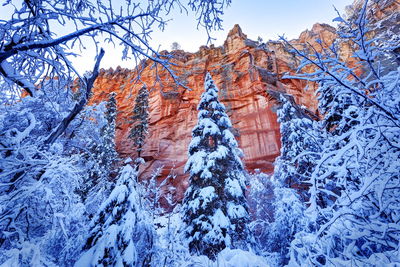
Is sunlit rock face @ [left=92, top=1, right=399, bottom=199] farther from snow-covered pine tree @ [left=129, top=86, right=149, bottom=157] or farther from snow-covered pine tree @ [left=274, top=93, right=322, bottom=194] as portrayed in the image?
snow-covered pine tree @ [left=274, top=93, right=322, bottom=194]

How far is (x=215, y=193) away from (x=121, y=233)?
5433mm

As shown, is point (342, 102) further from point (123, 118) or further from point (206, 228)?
point (123, 118)

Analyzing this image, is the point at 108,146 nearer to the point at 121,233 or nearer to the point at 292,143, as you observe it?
the point at 292,143

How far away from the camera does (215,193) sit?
30.8 ft

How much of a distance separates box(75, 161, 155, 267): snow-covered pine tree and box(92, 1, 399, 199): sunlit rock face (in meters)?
21.0

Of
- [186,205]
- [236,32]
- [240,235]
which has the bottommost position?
[240,235]

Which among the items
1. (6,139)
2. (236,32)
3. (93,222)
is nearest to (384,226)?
(6,139)

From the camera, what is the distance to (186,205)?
9914 mm

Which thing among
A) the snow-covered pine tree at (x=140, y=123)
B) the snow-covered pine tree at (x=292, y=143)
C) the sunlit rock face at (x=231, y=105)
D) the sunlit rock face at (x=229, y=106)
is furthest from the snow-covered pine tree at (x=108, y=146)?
the snow-covered pine tree at (x=292, y=143)

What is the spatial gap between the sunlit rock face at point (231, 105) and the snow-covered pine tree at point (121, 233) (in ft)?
68.8

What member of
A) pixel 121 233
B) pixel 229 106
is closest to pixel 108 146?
pixel 121 233

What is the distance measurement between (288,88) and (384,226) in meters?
37.7

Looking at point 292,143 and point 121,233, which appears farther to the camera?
point 292,143

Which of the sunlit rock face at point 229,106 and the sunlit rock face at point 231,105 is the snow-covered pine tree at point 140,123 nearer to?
the sunlit rock face at point 231,105
